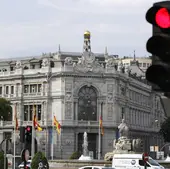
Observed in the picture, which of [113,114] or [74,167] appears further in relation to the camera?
[113,114]

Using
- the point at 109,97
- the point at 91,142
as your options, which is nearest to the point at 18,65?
the point at 109,97

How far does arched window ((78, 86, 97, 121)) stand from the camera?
107000 millimetres

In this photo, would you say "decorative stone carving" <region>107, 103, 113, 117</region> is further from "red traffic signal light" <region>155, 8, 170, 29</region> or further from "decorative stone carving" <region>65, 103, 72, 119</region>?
"red traffic signal light" <region>155, 8, 170, 29</region>

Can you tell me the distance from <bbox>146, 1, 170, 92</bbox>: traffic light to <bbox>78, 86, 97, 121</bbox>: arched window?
10059cm

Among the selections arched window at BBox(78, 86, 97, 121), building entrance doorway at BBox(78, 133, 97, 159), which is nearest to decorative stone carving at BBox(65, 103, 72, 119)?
arched window at BBox(78, 86, 97, 121)

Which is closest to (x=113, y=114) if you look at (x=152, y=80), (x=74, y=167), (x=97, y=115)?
(x=97, y=115)

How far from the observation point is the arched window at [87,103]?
107000 mm

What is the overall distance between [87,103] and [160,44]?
3982 inches

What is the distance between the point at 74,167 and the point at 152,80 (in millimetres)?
57533

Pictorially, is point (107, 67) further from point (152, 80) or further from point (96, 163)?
point (152, 80)

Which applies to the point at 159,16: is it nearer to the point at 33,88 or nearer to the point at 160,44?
the point at 160,44

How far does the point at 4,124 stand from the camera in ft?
362

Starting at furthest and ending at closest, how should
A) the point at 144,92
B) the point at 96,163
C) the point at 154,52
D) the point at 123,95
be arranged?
the point at 144,92, the point at 123,95, the point at 96,163, the point at 154,52

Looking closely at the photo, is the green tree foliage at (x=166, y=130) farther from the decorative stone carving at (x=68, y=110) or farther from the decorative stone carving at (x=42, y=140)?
the decorative stone carving at (x=42, y=140)
